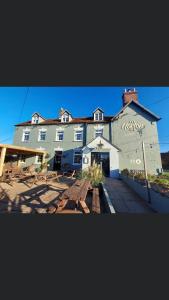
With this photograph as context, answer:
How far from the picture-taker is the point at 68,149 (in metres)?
14.6

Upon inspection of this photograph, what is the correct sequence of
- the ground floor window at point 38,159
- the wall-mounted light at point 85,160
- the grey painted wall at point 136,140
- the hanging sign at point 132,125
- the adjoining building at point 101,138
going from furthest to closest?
the ground floor window at point 38,159 < the hanging sign at point 132,125 < the grey painted wall at point 136,140 < the adjoining building at point 101,138 < the wall-mounted light at point 85,160

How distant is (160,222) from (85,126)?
1315cm

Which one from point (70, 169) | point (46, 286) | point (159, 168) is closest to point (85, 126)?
point (70, 169)

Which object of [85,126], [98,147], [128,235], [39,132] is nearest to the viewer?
[128,235]

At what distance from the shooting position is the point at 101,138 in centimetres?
1245

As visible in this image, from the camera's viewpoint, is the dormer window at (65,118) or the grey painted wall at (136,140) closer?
the grey painted wall at (136,140)

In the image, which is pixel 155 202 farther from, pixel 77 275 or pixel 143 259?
pixel 77 275

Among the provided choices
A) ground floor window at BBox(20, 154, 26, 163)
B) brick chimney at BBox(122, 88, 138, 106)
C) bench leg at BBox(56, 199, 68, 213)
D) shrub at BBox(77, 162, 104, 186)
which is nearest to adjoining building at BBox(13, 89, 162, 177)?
brick chimney at BBox(122, 88, 138, 106)

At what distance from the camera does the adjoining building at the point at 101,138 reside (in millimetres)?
12391

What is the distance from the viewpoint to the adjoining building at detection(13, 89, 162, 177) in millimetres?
12391

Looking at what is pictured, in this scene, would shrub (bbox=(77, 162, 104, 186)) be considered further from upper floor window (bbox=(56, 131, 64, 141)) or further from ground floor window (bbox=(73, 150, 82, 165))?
upper floor window (bbox=(56, 131, 64, 141))

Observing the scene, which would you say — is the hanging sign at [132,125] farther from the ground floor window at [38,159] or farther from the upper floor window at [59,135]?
the ground floor window at [38,159]

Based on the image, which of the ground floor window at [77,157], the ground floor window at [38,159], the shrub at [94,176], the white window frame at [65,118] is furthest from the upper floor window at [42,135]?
the shrub at [94,176]

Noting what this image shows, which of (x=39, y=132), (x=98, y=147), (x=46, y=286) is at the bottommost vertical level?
(x=46, y=286)
